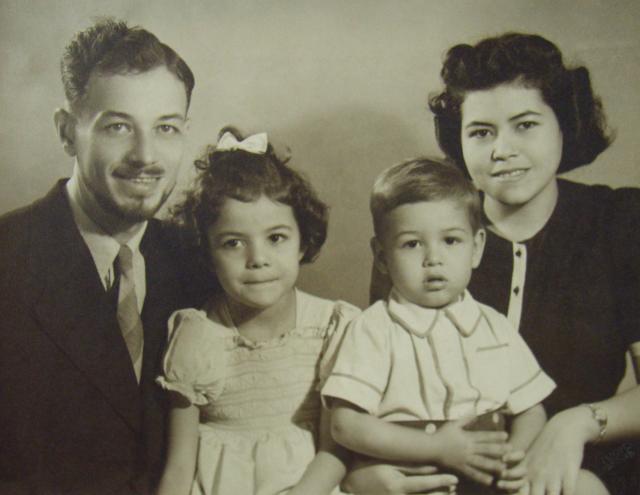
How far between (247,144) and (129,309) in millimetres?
462

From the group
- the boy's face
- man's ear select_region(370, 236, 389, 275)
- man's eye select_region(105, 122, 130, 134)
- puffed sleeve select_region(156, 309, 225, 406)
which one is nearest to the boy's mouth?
the boy's face

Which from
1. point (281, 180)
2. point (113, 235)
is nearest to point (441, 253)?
point (281, 180)

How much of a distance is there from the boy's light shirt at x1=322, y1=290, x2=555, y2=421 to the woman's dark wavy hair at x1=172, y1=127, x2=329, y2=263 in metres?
0.24

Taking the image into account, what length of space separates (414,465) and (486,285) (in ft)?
1.38

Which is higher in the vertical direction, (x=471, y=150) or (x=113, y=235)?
(x=471, y=150)

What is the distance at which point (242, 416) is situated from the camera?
1576 mm

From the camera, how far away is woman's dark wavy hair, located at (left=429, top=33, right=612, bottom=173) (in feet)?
5.21

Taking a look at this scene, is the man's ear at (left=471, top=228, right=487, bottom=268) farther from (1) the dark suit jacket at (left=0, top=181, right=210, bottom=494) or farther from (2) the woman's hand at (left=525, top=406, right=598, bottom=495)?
(1) the dark suit jacket at (left=0, top=181, right=210, bottom=494)

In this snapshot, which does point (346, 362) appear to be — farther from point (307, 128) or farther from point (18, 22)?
point (18, 22)

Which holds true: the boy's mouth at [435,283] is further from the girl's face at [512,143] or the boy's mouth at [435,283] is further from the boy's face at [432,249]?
the girl's face at [512,143]

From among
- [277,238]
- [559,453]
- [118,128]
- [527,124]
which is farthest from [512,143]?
[118,128]

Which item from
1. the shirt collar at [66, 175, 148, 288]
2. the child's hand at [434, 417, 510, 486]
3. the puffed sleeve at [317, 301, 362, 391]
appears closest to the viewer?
the child's hand at [434, 417, 510, 486]

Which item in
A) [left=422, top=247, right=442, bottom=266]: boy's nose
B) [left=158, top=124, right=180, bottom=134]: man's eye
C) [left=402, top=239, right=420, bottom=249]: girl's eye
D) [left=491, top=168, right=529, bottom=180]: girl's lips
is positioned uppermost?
[left=158, top=124, right=180, bottom=134]: man's eye

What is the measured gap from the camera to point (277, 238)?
1576 millimetres
